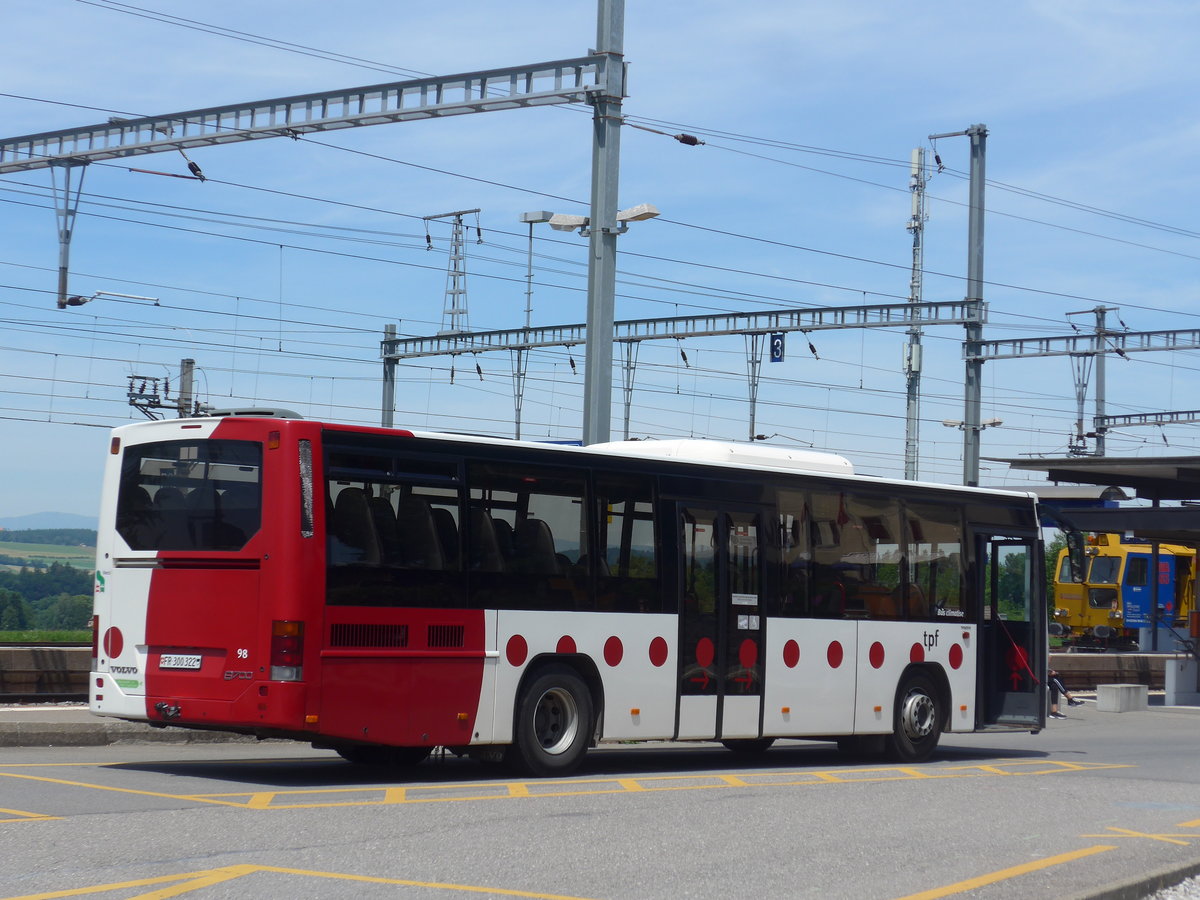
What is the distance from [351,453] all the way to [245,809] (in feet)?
9.81

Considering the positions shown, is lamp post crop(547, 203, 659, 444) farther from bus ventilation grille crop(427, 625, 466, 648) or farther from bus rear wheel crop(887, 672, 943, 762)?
bus ventilation grille crop(427, 625, 466, 648)

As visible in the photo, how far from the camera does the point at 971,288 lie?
37906mm

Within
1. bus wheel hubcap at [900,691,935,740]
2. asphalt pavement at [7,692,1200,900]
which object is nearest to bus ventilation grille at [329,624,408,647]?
asphalt pavement at [7,692,1200,900]

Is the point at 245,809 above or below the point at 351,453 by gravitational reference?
below

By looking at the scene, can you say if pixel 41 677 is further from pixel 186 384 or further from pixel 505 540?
pixel 186 384

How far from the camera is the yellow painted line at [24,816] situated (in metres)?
9.07

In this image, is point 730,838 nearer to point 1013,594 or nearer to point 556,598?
point 556,598

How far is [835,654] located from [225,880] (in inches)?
362

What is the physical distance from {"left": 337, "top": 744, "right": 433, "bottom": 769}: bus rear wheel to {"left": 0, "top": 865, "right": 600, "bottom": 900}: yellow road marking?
574 centimetres

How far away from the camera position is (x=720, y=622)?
1467cm

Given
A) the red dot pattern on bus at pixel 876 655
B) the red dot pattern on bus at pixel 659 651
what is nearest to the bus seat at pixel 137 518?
the red dot pattern on bus at pixel 659 651

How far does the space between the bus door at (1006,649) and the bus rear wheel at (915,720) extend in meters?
0.89

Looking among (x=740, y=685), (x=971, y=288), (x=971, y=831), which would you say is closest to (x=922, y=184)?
(x=971, y=288)

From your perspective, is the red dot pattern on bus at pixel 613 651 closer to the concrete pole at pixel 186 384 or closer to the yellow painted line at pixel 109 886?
the yellow painted line at pixel 109 886
